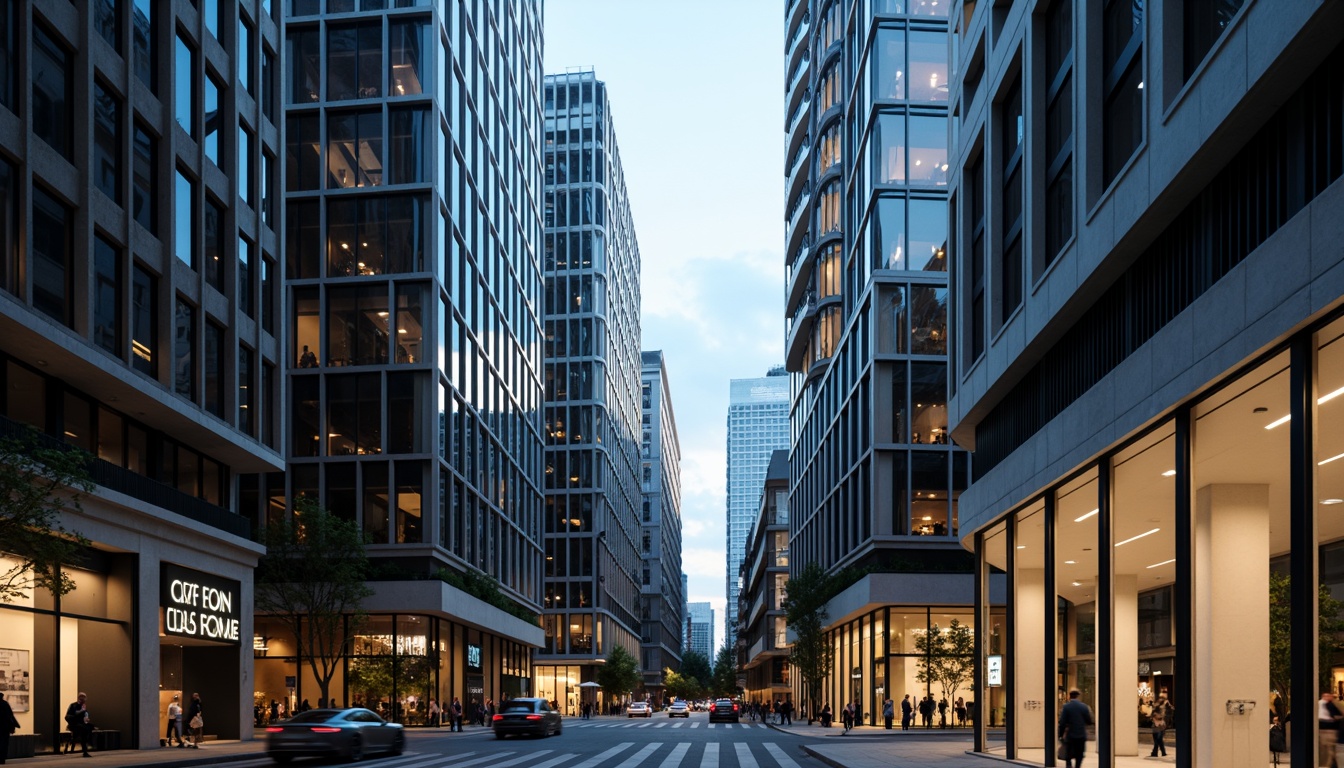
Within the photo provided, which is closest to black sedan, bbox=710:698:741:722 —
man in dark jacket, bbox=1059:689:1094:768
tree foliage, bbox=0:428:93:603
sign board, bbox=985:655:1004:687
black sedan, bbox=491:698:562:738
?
black sedan, bbox=491:698:562:738

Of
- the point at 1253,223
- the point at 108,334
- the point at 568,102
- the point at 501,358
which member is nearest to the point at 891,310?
the point at 501,358

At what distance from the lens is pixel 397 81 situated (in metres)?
60.0

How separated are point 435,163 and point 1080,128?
4066 centimetres

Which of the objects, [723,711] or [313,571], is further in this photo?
[723,711]

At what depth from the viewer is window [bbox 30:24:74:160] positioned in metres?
27.6

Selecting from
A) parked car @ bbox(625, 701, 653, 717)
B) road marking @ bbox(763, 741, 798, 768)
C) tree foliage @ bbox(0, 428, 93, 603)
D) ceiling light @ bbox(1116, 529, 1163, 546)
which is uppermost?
tree foliage @ bbox(0, 428, 93, 603)

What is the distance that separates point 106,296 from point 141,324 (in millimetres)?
2160

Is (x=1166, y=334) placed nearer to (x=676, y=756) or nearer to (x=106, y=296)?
(x=676, y=756)

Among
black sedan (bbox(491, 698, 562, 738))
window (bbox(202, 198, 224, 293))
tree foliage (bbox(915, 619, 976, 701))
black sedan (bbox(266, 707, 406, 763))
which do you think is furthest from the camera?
tree foliage (bbox(915, 619, 976, 701))

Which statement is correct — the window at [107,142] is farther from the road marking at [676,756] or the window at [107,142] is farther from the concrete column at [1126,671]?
the concrete column at [1126,671]

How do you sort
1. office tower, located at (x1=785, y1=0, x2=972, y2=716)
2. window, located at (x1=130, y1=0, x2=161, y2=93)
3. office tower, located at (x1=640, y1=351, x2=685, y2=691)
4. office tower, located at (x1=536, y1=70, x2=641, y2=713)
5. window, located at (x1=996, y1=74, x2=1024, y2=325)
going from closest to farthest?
1. window, located at (x1=996, y1=74, x2=1024, y2=325)
2. window, located at (x1=130, y1=0, x2=161, y2=93)
3. office tower, located at (x1=785, y1=0, x2=972, y2=716)
4. office tower, located at (x1=536, y1=70, x2=641, y2=713)
5. office tower, located at (x1=640, y1=351, x2=685, y2=691)

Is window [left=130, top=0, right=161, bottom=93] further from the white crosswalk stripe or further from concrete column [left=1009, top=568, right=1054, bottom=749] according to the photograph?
concrete column [left=1009, top=568, right=1054, bottom=749]

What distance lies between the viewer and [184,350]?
35.2 metres

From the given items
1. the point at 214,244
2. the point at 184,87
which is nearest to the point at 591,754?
the point at 214,244
